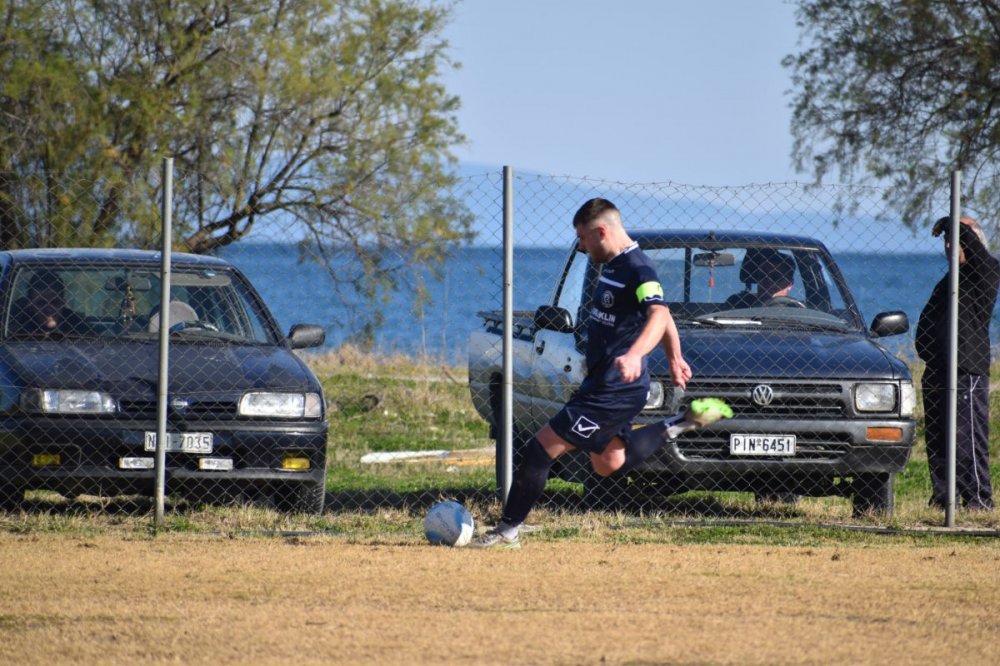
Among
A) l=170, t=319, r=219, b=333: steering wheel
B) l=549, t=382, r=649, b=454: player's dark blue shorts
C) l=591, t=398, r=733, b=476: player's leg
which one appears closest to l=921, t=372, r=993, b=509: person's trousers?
l=591, t=398, r=733, b=476: player's leg

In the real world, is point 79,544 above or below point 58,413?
below

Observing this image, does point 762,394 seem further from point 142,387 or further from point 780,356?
point 142,387

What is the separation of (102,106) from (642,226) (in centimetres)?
1247

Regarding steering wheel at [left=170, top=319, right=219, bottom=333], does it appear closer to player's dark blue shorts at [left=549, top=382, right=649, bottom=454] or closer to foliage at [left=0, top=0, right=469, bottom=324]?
player's dark blue shorts at [left=549, top=382, right=649, bottom=454]

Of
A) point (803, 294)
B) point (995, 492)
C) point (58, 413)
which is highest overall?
point (803, 294)

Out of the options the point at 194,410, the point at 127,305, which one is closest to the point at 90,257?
the point at 127,305

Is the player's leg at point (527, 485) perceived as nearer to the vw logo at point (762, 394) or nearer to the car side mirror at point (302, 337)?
the vw logo at point (762, 394)

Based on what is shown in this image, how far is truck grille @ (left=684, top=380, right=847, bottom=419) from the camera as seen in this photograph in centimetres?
1016

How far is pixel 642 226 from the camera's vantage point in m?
11.7

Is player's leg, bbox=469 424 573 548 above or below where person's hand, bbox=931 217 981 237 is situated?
below

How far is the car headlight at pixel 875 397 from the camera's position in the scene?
33.5ft

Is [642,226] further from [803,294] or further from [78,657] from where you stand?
[78,657]

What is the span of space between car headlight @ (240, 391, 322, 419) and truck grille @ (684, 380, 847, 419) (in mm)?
2368

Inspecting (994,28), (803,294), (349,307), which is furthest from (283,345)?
(994,28)
